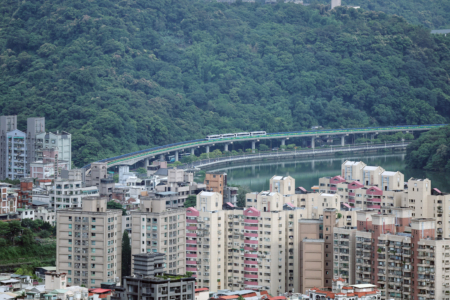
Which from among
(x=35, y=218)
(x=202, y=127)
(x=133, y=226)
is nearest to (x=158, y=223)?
(x=133, y=226)

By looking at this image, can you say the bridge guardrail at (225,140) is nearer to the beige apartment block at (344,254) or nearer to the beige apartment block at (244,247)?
the beige apartment block at (244,247)

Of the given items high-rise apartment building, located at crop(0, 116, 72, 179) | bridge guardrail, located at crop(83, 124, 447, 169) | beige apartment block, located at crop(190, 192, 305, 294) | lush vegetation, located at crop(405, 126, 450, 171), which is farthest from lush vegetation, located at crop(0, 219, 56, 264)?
lush vegetation, located at crop(405, 126, 450, 171)

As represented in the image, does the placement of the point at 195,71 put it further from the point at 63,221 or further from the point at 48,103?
the point at 63,221

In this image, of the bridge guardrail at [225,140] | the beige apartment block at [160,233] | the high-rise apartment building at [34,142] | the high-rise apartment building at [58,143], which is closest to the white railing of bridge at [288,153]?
the bridge guardrail at [225,140]

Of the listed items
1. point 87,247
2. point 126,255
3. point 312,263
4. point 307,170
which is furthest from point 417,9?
point 87,247

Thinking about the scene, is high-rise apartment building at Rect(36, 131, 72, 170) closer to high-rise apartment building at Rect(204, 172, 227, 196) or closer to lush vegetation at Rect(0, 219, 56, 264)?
high-rise apartment building at Rect(204, 172, 227, 196)

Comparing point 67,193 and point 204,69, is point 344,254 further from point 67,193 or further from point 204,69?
point 204,69

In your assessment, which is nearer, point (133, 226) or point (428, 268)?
point (428, 268)

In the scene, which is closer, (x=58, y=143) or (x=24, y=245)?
(x=24, y=245)
